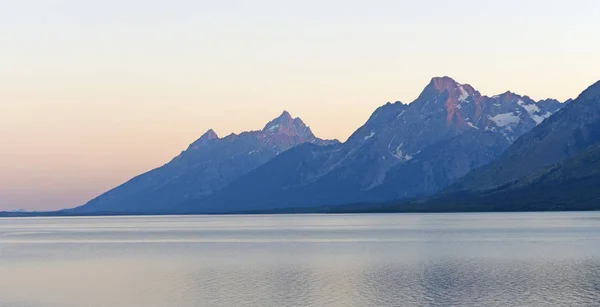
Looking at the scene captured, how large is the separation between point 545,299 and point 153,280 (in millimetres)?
51960

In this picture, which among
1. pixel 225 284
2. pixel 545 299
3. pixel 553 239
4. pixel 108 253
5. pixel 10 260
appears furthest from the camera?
pixel 553 239

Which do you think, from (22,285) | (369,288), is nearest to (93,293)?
(22,285)

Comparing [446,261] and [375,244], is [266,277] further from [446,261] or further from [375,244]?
[375,244]

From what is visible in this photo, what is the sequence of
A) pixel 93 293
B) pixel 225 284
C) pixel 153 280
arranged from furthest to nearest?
1. pixel 153 280
2. pixel 225 284
3. pixel 93 293

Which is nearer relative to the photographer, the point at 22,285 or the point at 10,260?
the point at 22,285

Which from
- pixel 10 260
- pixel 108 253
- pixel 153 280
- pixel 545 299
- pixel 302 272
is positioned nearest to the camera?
pixel 545 299

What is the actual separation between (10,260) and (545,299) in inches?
4045

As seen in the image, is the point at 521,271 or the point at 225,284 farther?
the point at 521,271

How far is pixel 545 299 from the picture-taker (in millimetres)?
86688

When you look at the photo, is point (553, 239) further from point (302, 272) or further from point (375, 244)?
point (302, 272)

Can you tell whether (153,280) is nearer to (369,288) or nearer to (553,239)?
(369,288)

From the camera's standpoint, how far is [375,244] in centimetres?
18838

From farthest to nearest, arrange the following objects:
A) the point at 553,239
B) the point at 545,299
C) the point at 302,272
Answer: the point at 553,239
the point at 302,272
the point at 545,299

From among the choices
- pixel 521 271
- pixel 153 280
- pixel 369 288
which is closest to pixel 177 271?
pixel 153 280
